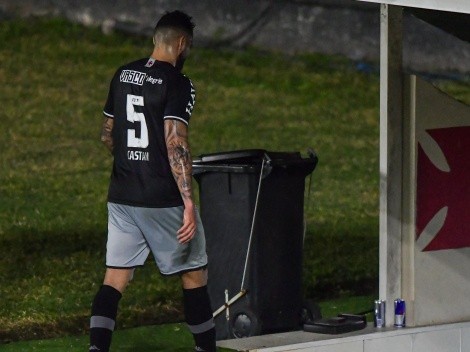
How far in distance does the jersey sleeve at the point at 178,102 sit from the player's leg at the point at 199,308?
0.83 metres

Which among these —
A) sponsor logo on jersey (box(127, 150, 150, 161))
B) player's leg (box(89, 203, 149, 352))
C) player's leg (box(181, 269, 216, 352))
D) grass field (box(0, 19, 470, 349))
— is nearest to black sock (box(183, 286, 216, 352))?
player's leg (box(181, 269, 216, 352))

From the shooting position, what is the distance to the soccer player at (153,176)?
25.1 feet

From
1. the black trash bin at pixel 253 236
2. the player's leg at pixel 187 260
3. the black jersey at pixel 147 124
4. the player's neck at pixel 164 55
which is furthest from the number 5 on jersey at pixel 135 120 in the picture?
the black trash bin at pixel 253 236

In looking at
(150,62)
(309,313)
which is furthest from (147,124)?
(309,313)

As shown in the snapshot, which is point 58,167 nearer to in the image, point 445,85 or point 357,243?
Answer: point 357,243

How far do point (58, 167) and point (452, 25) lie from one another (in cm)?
695

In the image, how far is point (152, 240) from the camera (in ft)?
25.5

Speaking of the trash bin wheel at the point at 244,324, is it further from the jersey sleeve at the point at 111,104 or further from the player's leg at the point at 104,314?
the jersey sleeve at the point at 111,104

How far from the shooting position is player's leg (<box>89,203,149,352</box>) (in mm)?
7762

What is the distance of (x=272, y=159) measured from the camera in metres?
8.76

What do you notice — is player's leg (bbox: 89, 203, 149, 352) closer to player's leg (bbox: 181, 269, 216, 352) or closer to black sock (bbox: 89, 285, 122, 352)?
black sock (bbox: 89, 285, 122, 352)

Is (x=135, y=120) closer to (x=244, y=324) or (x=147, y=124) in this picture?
(x=147, y=124)

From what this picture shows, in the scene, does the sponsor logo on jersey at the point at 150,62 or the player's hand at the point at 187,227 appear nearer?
the player's hand at the point at 187,227

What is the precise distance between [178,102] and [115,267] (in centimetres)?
91
